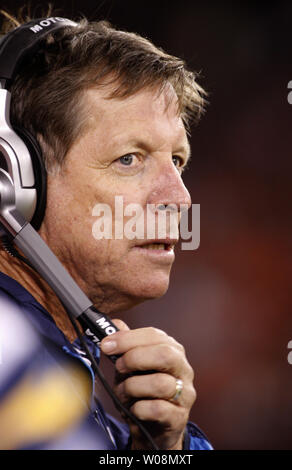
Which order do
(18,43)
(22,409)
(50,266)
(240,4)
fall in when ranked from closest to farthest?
(22,409) < (50,266) < (18,43) < (240,4)

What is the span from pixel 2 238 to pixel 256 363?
156cm

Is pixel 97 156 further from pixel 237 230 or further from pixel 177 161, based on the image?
pixel 237 230

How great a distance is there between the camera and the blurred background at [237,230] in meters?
2.20

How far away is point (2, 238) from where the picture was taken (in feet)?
3.11

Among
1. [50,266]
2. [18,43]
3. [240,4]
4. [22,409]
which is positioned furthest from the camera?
[240,4]

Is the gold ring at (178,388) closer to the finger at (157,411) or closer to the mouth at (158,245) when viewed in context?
the finger at (157,411)

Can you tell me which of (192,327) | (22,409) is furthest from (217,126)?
(22,409)

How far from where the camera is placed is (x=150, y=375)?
82 centimetres

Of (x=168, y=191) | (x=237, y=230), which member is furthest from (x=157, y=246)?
(x=237, y=230)

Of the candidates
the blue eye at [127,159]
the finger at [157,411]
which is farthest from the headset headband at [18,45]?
the finger at [157,411]

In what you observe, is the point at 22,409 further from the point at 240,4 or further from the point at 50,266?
the point at 240,4

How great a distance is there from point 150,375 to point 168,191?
353 millimetres

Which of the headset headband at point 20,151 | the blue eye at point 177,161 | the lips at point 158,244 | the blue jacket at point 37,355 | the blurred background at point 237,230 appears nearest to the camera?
the blue jacket at point 37,355

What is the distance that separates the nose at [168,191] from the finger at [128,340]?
271 mm
